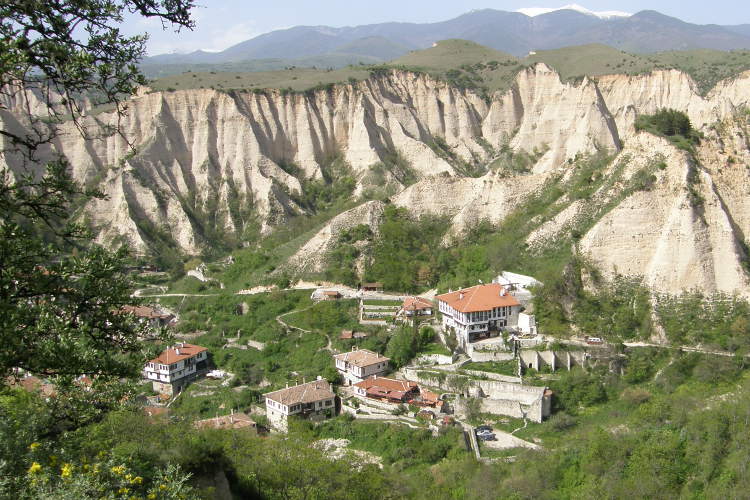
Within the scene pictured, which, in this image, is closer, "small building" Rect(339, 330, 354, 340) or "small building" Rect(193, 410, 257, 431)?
"small building" Rect(193, 410, 257, 431)

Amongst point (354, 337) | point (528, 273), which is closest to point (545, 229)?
point (528, 273)

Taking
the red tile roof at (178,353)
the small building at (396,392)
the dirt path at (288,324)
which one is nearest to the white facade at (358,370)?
the small building at (396,392)

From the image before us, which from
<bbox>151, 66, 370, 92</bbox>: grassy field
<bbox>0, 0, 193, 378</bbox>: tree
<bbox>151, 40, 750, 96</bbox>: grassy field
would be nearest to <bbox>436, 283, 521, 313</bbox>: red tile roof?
<bbox>0, 0, 193, 378</bbox>: tree

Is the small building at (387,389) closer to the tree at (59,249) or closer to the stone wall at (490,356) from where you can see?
the stone wall at (490,356)

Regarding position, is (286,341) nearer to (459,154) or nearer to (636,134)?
(636,134)

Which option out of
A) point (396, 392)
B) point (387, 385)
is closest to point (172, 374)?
point (387, 385)

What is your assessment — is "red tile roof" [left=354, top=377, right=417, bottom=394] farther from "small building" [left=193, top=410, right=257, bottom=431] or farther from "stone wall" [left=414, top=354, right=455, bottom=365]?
"small building" [left=193, top=410, right=257, bottom=431]
